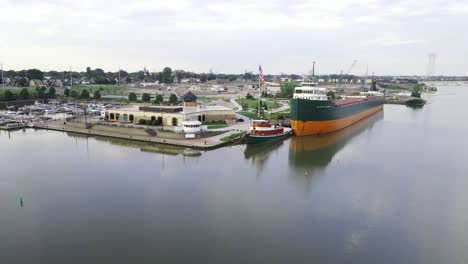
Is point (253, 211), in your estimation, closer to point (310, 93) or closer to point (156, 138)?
point (156, 138)

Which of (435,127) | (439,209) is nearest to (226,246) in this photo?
(439,209)

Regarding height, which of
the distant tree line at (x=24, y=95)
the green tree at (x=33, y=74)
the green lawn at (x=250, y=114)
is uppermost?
the green tree at (x=33, y=74)

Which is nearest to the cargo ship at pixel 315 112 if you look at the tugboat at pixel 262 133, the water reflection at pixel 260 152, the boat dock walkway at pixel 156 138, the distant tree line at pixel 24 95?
the tugboat at pixel 262 133

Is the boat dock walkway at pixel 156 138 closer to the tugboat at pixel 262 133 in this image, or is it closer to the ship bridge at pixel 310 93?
the tugboat at pixel 262 133

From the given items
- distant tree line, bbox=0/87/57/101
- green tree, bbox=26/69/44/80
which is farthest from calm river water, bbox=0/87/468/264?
green tree, bbox=26/69/44/80

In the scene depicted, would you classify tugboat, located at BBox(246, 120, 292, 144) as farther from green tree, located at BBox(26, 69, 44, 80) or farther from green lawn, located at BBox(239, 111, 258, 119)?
green tree, located at BBox(26, 69, 44, 80)

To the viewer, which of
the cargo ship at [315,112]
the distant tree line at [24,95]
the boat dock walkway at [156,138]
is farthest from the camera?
the distant tree line at [24,95]

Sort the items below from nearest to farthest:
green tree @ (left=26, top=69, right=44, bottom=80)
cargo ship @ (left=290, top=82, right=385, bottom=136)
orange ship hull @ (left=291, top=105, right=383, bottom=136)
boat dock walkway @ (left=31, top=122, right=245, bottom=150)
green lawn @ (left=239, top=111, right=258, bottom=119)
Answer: boat dock walkway @ (left=31, top=122, right=245, bottom=150)
cargo ship @ (left=290, top=82, right=385, bottom=136)
orange ship hull @ (left=291, top=105, right=383, bottom=136)
green lawn @ (left=239, top=111, right=258, bottom=119)
green tree @ (left=26, top=69, right=44, bottom=80)
